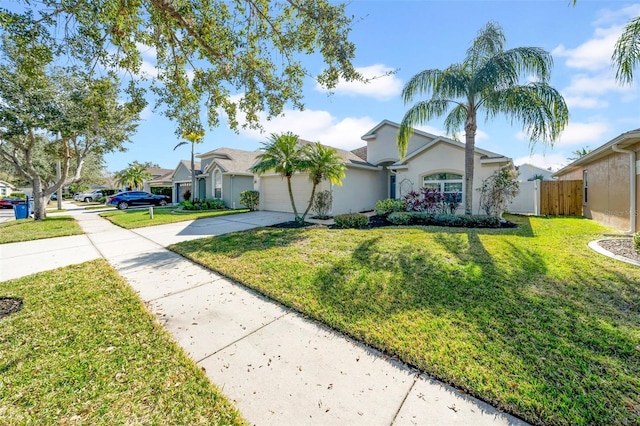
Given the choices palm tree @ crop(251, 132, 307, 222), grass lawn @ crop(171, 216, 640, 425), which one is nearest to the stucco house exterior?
palm tree @ crop(251, 132, 307, 222)

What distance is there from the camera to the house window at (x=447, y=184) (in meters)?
12.7

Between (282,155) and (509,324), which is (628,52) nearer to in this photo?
(509,324)

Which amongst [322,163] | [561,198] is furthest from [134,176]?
[561,198]

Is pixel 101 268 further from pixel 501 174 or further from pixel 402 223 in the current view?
pixel 501 174

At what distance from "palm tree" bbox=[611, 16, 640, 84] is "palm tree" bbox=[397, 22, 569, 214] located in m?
2.92

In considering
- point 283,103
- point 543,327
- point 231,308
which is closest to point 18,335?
point 231,308

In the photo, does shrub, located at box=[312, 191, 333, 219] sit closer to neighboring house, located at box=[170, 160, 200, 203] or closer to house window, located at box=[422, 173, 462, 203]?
house window, located at box=[422, 173, 462, 203]

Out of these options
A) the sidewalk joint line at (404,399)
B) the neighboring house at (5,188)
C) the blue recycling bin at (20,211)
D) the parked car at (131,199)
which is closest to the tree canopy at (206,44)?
the sidewalk joint line at (404,399)

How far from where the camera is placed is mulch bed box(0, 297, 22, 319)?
3.84 meters

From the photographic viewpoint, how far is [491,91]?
9758mm

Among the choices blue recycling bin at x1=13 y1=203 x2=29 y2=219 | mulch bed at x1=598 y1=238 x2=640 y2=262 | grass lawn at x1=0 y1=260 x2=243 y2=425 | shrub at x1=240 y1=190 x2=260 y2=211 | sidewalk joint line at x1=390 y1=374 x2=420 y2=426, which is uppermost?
shrub at x1=240 y1=190 x2=260 y2=211

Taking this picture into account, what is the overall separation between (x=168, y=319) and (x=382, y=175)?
53.3ft

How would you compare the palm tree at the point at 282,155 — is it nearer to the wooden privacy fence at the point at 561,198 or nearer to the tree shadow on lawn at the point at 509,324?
the tree shadow on lawn at the point at 509,324

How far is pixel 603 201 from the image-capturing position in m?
10.8
